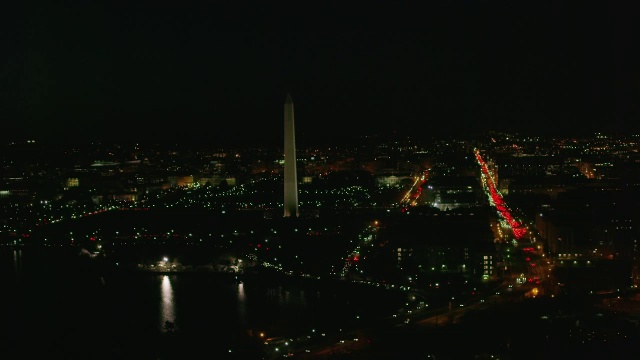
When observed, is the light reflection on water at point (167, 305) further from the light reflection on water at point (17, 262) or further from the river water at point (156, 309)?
the light reflection on water at point (17, 262)

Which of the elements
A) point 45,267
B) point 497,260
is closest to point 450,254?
point 497,260

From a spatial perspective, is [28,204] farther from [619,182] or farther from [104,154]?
[104,154]

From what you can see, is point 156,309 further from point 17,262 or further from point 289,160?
point 289,160

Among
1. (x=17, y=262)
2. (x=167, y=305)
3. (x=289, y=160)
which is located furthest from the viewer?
(x=289, y=160)

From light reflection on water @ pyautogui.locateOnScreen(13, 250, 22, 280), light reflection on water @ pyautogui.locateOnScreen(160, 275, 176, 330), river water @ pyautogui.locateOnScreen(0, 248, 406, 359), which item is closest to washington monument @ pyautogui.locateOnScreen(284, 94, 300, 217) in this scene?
river water @ pyautogui.locateOnScreen(0, 248, 406, 359)

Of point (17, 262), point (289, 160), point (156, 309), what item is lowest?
point (156, 309)

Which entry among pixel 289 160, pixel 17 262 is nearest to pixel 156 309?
pixel 17 262

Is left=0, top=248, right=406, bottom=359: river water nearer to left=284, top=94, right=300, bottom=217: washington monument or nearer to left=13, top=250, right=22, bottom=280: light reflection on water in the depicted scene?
left=13, top=250, right=22, bottom=280: light reflection on water
